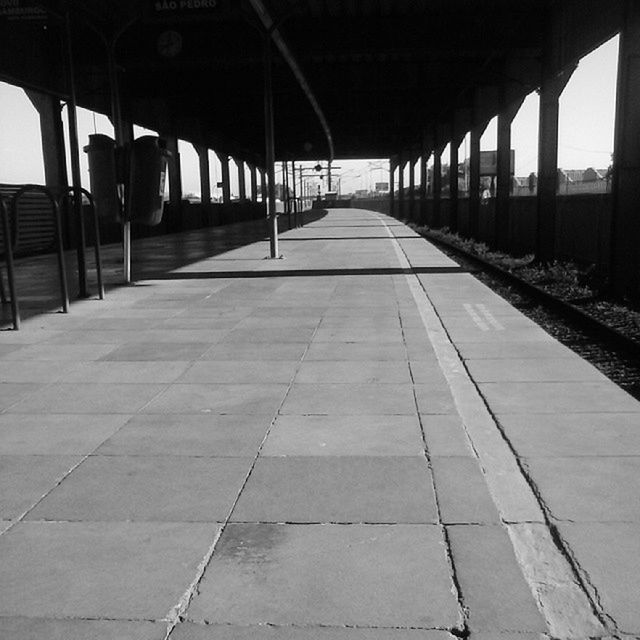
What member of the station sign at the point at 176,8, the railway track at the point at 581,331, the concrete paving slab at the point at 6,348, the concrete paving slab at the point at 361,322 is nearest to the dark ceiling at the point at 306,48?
the station sign at the point at 176,8

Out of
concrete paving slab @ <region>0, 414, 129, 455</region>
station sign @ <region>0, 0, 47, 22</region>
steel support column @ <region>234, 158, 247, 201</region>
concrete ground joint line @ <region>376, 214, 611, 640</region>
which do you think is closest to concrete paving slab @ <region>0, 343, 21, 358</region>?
concrete paving slab @ <region>0, 414, 129, 455</region>

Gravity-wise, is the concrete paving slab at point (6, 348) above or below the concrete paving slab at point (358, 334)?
Answer: above

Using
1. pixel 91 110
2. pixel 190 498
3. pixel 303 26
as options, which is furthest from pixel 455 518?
pixel 91 110

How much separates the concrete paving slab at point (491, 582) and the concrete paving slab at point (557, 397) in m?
1.82

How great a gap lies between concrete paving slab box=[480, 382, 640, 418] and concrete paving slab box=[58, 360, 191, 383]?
2.38 m

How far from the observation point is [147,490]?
3.33 m

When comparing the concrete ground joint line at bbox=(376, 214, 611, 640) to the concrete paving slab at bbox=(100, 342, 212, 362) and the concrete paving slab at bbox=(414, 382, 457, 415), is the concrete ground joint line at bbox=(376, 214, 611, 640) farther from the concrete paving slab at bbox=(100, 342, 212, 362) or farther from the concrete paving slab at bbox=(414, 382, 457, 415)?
the concrete paving slab at bbox=(100, 342, 212, 362)

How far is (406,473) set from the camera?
3498 mm

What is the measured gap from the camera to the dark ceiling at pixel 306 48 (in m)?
14.9

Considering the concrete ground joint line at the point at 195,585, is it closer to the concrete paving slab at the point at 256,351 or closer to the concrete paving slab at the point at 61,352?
the concrete paving slab at the point at 256,351

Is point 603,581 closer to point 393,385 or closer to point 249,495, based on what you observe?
point 249,495

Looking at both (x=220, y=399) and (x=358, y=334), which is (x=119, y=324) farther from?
(x=220, y=399)

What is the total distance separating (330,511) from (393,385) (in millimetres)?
2211

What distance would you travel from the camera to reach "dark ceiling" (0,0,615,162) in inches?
587
